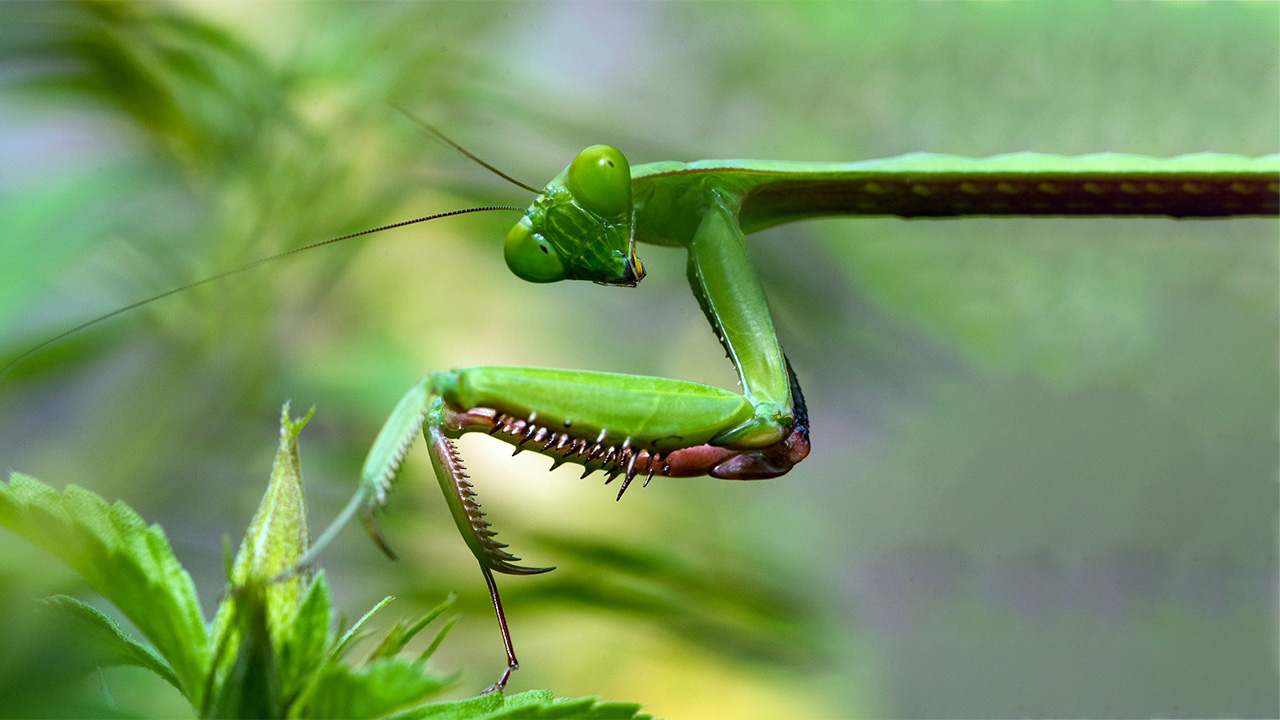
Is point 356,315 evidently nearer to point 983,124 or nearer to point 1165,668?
point 983,124

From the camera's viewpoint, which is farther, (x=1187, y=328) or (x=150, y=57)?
(x=1187, y=328)

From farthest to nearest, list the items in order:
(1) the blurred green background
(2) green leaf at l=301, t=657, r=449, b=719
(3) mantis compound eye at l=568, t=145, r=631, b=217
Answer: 1. (1) the blurred green background
2. (3) mantis compound eye at l=568, t=145, r=631, b=217
3. (2) green leaf at l=301, t=657, r=449, b=719

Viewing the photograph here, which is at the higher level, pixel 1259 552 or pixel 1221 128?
pixel 1221 128

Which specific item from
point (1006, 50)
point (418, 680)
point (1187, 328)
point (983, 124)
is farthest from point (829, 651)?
point (418, 680)

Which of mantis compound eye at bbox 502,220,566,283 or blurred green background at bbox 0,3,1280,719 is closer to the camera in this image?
mantis compound eye at bbox 502,220,566,283

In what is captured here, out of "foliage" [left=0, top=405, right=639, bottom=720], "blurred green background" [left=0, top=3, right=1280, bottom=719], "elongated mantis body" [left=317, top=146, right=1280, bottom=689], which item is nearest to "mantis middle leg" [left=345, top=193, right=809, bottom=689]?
"elongated mantis body" [left=317, top=146, right=1280, bottom=689]

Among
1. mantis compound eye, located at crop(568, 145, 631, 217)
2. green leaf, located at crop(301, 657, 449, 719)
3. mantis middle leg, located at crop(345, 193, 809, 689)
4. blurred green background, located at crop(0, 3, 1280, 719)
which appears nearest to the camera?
green leaf, located at crop(301, 657, 449, 719)

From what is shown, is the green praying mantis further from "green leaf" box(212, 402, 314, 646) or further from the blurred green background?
the blurred green background
